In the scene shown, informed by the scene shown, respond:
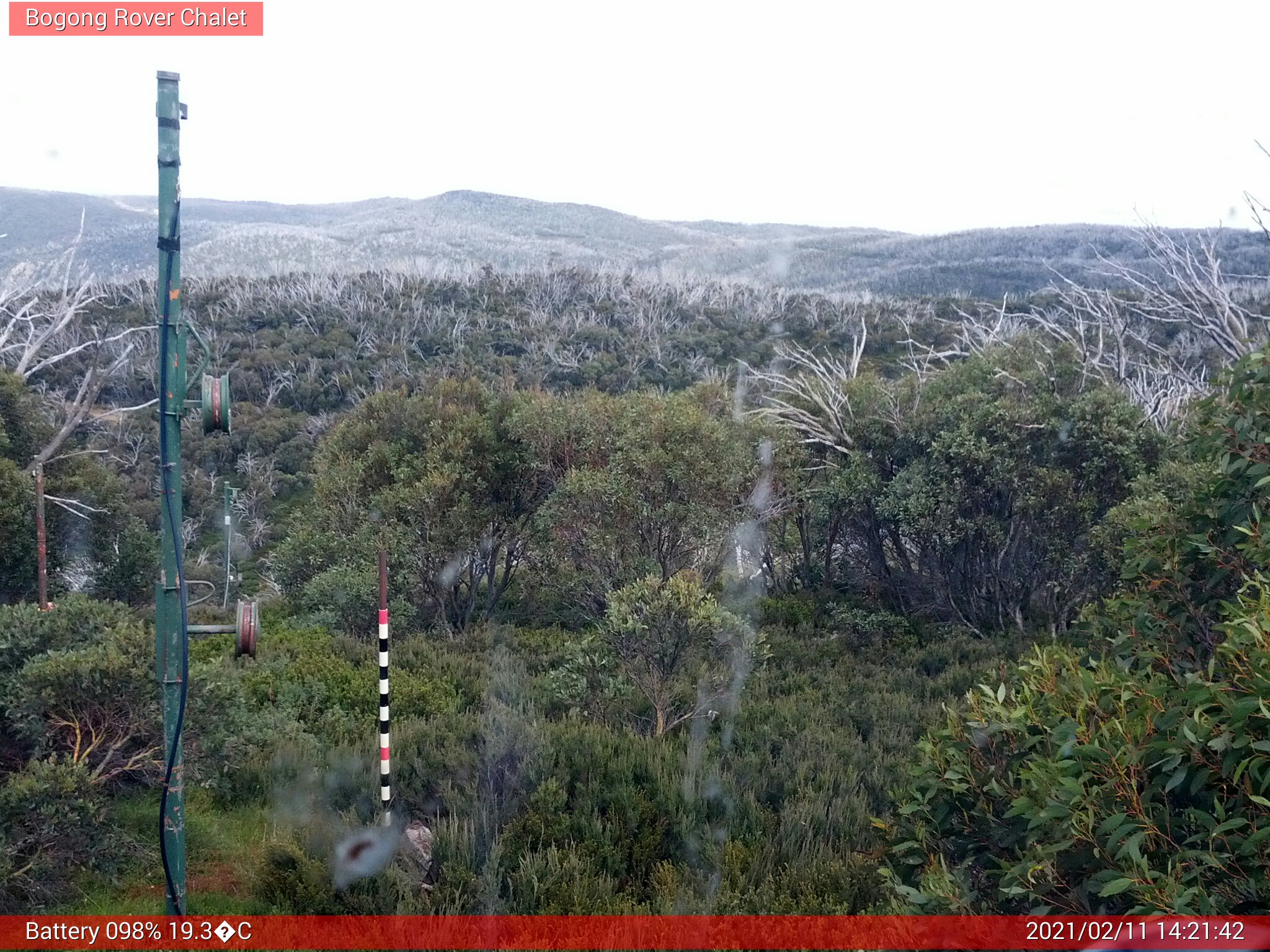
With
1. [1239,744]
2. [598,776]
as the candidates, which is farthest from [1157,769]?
[598,776]

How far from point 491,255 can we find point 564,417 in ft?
185

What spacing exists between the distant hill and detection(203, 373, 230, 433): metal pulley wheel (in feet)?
96.1

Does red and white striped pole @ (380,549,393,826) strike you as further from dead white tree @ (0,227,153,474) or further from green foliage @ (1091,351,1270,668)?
dead white tree @ (0,227,153,474)

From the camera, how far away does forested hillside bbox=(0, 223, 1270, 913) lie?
369cm

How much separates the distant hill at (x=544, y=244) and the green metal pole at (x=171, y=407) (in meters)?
29.0

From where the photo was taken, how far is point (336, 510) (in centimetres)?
1380

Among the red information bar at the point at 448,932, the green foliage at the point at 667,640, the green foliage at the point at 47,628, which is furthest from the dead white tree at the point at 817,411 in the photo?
the red information bar at the point at 448,932

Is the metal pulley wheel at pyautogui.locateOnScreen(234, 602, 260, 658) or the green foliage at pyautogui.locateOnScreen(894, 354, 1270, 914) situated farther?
the metal pulley wheel at pyautogui.locateOnScreen(234, 602, 260, 658)

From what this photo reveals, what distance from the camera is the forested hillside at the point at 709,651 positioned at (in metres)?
3.69

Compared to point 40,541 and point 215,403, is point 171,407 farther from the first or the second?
point 40,541

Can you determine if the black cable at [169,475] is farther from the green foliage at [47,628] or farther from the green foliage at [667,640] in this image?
the green foliage at [667,640]

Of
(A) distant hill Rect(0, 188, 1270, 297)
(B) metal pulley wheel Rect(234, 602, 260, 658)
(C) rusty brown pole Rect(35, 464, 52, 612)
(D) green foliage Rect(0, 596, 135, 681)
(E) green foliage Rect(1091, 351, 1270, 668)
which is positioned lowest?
(C) rusty brown pole Rect(35, 464, 52, 612)

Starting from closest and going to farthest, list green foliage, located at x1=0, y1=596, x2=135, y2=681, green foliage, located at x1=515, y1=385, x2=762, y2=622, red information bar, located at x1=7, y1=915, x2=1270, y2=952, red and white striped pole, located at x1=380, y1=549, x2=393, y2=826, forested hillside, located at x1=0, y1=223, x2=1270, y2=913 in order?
forested hillside, located at x1=0, y1=223, x2=1270, y2=913
red information bar, located at x1=7, y1=915, x2=1270, y2=952
red and white striped pole, located at x1=380, y1=549, x2=393, y2=826
green foliage, located at x1=0, y1=596, x2=135, y2=681
green foliage, located at x1=515, y1=385, x2=762, y2=622

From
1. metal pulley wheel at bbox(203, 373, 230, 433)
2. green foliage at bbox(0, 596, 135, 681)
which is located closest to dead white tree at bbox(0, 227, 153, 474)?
green foliage at bbox(0, 596, 135, 681)
